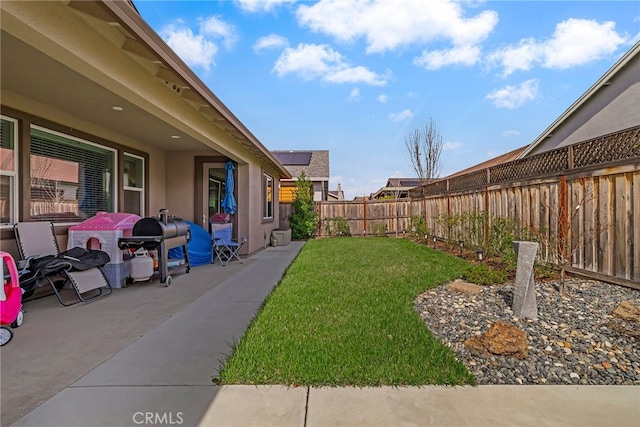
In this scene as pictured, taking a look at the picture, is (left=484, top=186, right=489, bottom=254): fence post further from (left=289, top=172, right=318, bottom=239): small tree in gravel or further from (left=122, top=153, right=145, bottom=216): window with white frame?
(left=289, top=172, right=318, bottom=239): small tree in gravel

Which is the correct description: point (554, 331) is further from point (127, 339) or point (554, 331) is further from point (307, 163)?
point (307, 163)

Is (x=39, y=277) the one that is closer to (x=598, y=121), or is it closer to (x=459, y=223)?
(x=459, y=223)

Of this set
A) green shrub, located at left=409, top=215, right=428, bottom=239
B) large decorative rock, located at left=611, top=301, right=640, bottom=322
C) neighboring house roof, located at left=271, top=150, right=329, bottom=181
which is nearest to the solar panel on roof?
neighboring house roof, located at left=271, top=150, right=329, bottom=181

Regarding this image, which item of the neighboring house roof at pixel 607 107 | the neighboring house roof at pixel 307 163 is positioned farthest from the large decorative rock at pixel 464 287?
the neighboring house roof at pixel 307 163

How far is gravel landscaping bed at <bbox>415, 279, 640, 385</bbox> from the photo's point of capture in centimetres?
268

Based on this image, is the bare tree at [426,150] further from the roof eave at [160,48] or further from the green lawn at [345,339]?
the roof eave at [160,48]

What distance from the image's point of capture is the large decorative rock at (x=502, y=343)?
291 centimetres

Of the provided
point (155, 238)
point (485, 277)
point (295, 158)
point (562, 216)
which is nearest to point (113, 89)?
point (155, 238)

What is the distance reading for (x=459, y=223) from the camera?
9195 mm

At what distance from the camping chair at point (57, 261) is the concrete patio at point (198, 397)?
3.62 ft

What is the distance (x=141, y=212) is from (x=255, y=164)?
140 inches

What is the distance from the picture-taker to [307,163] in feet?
73.5

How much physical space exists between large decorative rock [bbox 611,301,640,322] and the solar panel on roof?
1960cm

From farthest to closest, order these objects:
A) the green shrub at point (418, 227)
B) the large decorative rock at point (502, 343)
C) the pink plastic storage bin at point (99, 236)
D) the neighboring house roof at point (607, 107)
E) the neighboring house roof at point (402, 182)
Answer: the neighboring house roof at point (402, 182) < the green shrub at point (418, 227) < the neighboring house roof at point (607, 107) < the pink plastic storage bin at point (99, 236) < the large decorative rock at point (502, 343)
